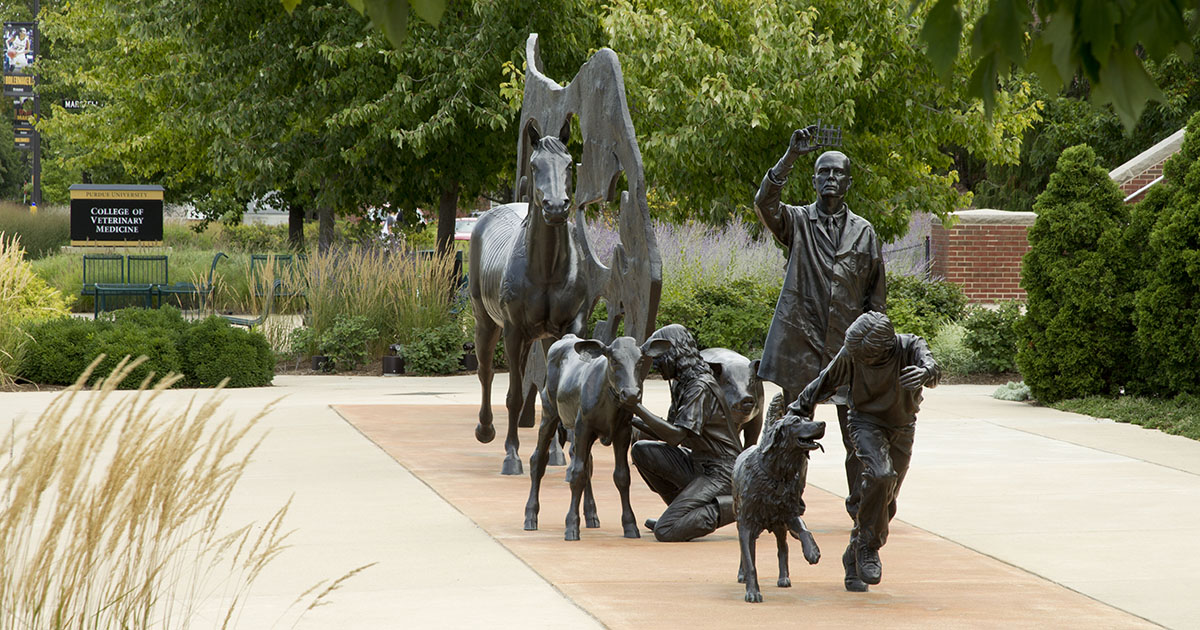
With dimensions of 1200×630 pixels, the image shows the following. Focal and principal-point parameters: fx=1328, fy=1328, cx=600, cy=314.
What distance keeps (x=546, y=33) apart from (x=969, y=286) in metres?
9.47

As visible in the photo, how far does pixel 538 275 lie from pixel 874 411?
12.0 ft

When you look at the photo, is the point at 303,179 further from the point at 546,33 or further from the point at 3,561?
the point at 3,561

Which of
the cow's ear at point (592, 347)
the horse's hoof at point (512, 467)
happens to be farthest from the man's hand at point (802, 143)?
the horse's hoof at point (512, 467)

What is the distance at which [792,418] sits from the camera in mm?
5777

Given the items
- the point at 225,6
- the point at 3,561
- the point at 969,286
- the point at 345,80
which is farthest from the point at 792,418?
the point at 969,286

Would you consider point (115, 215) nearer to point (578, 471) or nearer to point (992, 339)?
point (992, 339)

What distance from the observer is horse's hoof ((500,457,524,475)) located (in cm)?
965

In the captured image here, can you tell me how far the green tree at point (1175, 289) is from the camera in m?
12.3

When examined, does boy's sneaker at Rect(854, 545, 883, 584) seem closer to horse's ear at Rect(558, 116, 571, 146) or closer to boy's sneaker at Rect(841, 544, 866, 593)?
boy's sneaker at Rect(841, 544, 866, 593)

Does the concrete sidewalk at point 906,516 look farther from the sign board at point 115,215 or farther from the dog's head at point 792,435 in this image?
the sign board at point 115,215

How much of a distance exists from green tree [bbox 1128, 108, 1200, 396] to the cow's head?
7.26m

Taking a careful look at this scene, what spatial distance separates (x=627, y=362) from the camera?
6898 millimetres

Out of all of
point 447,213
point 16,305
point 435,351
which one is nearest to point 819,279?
point 435,351

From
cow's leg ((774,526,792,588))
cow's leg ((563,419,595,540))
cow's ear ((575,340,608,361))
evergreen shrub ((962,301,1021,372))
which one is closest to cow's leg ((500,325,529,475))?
cow's leg ((563,419,595,540))
